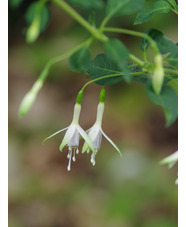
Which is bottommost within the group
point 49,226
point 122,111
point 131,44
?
point 49,226

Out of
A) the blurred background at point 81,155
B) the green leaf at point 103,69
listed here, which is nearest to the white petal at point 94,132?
the green leaf at point 103,69

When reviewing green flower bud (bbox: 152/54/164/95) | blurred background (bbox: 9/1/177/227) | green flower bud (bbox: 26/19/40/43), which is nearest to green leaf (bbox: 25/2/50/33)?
green flower bud (bbox: 26/19/40/43)

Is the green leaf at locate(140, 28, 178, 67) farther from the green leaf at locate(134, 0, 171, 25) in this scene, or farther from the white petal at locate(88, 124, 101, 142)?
the white petal at locate(88, 124, 101, 142)

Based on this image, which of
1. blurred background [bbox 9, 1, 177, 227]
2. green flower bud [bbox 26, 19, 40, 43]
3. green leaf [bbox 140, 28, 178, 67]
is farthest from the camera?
blurred background [bbox 9, 1, 177, 227]

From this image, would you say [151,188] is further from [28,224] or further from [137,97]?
[28,224]

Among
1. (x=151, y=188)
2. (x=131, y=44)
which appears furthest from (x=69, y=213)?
(x=131, y=44)

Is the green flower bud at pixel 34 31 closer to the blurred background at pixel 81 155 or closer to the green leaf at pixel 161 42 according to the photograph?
the green leaf at pixel 161 42

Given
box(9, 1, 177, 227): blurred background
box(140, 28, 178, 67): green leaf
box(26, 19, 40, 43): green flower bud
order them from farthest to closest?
1. box(9, 1, 177, 227): blurred background
2. box(140, 28, 178, 67): green leaf
3. box(26, 19, 40, 43): green flower bud
